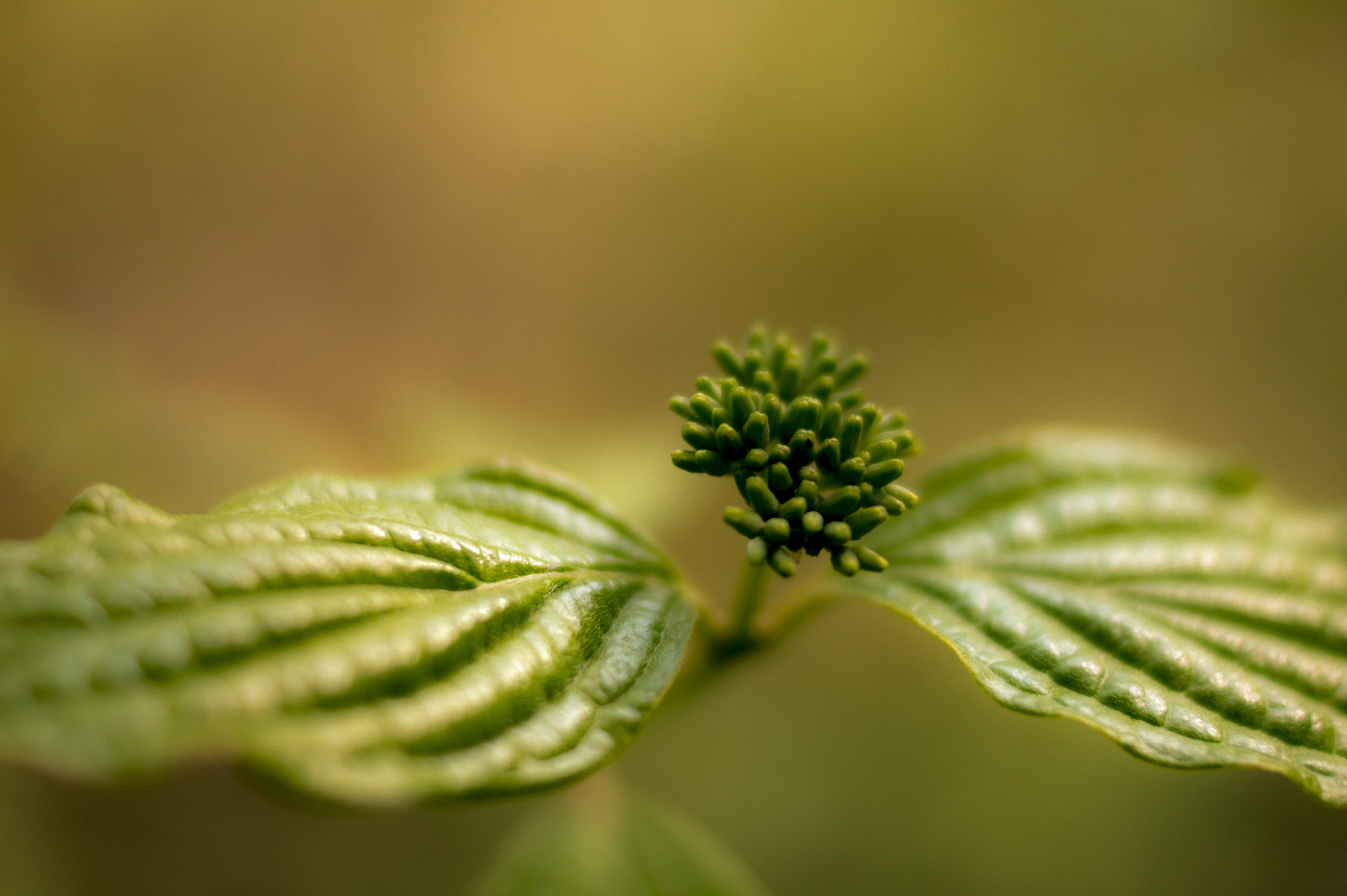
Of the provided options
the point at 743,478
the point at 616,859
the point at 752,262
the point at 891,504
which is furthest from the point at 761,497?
the point at 752,262

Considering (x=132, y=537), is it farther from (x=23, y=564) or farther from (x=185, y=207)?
(x=185, y=207)

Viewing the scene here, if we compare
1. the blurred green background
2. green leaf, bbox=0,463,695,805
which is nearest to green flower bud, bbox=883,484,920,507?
green leaf, bbox=0,463,695,805

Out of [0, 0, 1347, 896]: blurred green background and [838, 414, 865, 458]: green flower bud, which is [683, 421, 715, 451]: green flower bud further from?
[0, 0, 1347, 896]: blurred green background

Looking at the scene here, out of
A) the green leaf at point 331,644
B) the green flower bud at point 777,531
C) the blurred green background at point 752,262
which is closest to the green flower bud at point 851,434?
the green flower bud at point 777,531

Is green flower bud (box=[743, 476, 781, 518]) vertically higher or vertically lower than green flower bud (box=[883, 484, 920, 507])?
lower

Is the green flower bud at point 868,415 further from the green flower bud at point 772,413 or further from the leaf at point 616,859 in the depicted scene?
the leaf at point 616,859

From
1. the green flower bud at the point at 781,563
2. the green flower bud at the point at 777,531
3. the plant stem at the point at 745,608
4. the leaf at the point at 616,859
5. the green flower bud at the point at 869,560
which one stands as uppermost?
the green flower bud at the point at 777,531
